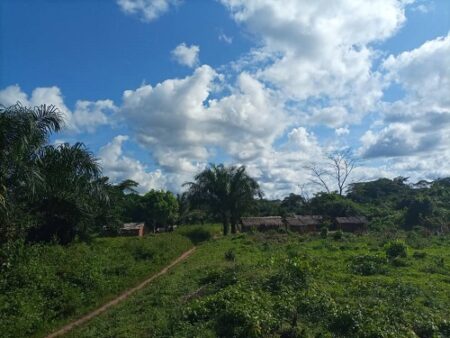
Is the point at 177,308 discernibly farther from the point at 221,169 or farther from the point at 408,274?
the point at 221,169

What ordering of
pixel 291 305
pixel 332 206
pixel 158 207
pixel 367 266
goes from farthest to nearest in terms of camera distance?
1. pixel 158 207
2. pixel 332 206
3. pixel 367 266
4. pixel 291 305

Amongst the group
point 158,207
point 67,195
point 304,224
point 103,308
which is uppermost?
point 158,207

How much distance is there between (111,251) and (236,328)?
13265 mm

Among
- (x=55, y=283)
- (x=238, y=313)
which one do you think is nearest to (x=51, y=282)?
(x=55, y=283)

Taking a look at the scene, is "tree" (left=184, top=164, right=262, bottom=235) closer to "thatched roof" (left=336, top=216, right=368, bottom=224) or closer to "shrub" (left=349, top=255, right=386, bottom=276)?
"thatched roof" (left=336, top=216, right=368, bottom=224)

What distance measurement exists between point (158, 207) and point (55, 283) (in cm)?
4916

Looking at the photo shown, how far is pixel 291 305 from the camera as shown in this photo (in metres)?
10.6

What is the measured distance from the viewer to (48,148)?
53.1 feet

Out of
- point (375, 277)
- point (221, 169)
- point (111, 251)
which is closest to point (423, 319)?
point (375, 277)

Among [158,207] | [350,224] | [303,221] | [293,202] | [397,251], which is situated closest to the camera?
[397,251]

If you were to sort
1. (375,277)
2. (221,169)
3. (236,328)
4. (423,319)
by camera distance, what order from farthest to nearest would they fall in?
(221,169) → (375,277) → (423,319) → (236,328)

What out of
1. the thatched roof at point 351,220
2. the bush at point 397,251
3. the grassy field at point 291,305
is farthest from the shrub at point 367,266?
the thatched roof at point 351,220

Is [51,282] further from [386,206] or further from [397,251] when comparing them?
[386,206]

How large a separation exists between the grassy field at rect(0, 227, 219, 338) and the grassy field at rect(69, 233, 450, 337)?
1100 millimetres
